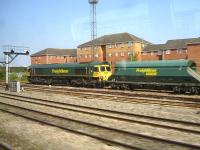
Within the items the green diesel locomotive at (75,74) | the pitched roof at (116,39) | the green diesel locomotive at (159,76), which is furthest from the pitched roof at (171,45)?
the green diesel locomotive at (159,76)

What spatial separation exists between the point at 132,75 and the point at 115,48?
200 ft

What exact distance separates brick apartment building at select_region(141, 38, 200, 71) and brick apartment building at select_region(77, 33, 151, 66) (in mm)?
3197

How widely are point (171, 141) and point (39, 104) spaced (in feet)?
43.4

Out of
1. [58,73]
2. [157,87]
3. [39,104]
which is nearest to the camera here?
[39,104]

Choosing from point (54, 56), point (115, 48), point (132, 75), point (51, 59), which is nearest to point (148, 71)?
point (132, 75)

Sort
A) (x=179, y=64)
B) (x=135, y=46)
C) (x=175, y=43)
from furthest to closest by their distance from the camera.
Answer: (x=135, y=46), (x=175, y=43), (x=179, y=64)

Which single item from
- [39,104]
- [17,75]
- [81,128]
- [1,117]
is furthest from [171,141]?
[17,75]

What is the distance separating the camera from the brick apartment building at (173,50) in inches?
2719

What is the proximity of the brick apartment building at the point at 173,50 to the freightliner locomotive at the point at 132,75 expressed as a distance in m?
35.4

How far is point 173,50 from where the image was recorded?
79.7 meters

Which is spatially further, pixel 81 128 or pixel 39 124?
pixel 39 124

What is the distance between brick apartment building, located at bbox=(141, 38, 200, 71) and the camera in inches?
2719

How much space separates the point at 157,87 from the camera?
29844 mm

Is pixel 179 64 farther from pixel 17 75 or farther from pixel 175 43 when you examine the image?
pixel 175 43
